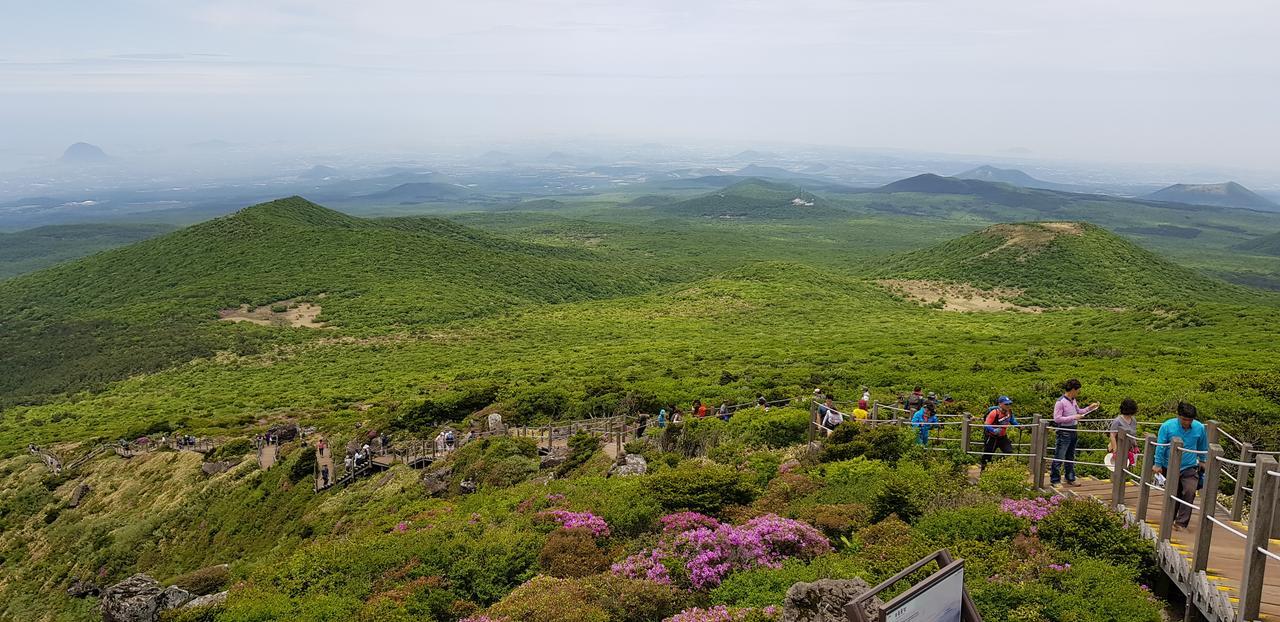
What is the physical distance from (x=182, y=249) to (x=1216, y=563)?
101 meters

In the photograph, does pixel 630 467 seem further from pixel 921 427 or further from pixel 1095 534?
pixel 1095 534

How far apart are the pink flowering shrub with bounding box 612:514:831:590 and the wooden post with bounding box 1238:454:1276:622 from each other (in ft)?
14.7

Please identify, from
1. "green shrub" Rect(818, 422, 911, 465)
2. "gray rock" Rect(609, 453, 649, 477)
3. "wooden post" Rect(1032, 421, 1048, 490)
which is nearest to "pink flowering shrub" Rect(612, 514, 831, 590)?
"wooden post" Rect(1032, 421, 1048, 490)

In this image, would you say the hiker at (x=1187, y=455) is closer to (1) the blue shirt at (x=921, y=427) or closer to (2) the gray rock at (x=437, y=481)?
(1) the blue shirt at (x=921, y=427)

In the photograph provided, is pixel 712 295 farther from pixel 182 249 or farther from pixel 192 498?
pixel 182 249

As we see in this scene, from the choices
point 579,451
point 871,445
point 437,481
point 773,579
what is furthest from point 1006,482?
point 437,481

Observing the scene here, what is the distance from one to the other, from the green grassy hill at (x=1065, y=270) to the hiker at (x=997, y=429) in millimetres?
54590

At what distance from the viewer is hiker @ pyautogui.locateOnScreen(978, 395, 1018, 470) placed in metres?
11.3

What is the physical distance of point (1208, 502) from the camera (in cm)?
578

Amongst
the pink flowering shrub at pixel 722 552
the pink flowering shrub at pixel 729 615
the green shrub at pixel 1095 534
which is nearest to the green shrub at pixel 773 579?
the pink flowering shrub at pixel 722 552

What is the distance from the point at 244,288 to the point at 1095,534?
77.3 meters

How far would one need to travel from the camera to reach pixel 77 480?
25859 mm

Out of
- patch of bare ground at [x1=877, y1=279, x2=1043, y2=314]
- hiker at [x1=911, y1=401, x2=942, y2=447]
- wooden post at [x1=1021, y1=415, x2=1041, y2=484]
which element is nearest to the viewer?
wooden post at [x1=1021, y1=415, x2=1041, y2=484]

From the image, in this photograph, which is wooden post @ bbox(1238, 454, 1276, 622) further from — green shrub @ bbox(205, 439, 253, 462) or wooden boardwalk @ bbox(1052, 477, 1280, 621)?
green shrub @ bbox(205, 439, 253, 462)
